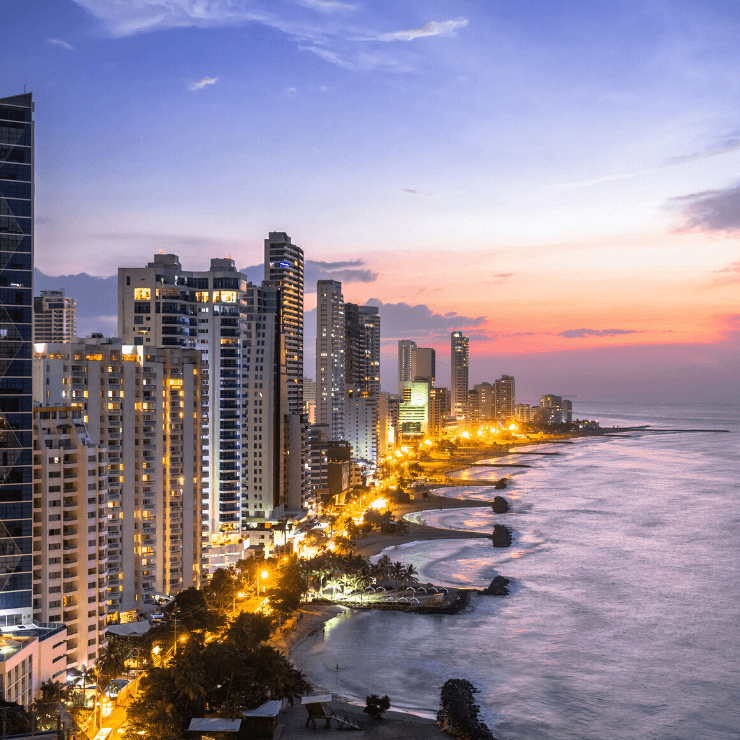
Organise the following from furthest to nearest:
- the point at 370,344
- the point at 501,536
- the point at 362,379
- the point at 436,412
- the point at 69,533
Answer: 1. the point at 436,412
2. the point at 370,344
3. the point at 362,379
4. the point at 501,536
5. the point at 69,533

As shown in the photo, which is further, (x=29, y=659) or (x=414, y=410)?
(x=414, y=410)

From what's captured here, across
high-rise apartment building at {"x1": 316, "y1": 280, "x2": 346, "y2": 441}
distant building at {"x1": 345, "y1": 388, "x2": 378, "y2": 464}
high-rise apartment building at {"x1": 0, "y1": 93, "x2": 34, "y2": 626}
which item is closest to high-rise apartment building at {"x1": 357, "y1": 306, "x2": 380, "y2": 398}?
high-rise apartment building at {"x1": 316, "y1": 280, "x2": 346, "y2": 441}

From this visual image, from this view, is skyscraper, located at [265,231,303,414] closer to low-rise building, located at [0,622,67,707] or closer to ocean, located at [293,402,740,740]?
ocean, located at [293,402,740,740]

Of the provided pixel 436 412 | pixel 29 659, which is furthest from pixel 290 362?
pixel 436 412

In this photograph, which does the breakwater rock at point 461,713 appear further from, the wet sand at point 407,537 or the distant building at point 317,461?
the distant building at point 317,461

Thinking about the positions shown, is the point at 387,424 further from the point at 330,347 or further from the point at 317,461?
the point at 317,461

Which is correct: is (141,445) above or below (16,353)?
below
